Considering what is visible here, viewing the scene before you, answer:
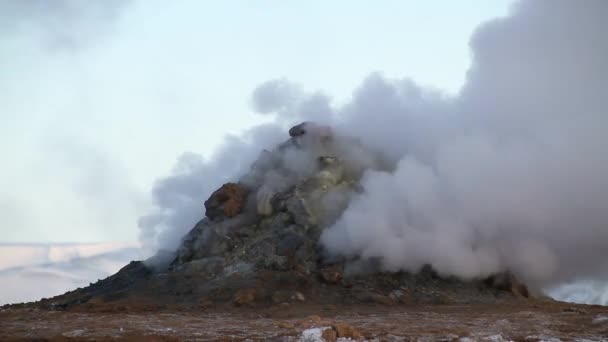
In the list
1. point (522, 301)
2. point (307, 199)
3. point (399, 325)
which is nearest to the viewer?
point (399, 325)

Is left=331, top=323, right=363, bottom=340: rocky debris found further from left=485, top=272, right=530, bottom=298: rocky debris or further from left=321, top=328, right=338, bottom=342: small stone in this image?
left=485, top=272, right=530, bottom=298: rocky debris

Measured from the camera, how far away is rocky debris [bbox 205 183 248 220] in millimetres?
41438

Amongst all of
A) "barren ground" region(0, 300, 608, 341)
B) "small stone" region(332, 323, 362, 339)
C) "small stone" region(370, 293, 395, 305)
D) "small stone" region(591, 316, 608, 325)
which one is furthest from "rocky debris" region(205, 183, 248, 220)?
"small stone" region(591, 316, 608, 325)

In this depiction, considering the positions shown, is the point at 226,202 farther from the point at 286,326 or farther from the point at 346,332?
the point at 346,332

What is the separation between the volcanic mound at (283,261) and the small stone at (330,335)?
1348cm

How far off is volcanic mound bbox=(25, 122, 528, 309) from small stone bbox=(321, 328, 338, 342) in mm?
13477

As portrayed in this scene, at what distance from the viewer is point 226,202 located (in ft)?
137

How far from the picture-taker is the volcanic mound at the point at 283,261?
1272 inches

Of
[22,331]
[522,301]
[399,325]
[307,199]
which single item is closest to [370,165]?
[307,199]

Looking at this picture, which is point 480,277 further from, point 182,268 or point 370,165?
point 182,268

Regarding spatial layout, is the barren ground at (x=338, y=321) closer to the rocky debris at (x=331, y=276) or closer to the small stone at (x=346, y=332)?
the small stone at (x=346, y=332)

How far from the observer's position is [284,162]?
43.8 metres

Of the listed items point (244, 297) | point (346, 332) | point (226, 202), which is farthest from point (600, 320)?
point (226, 202)

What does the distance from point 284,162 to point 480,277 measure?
1631 centimetres
